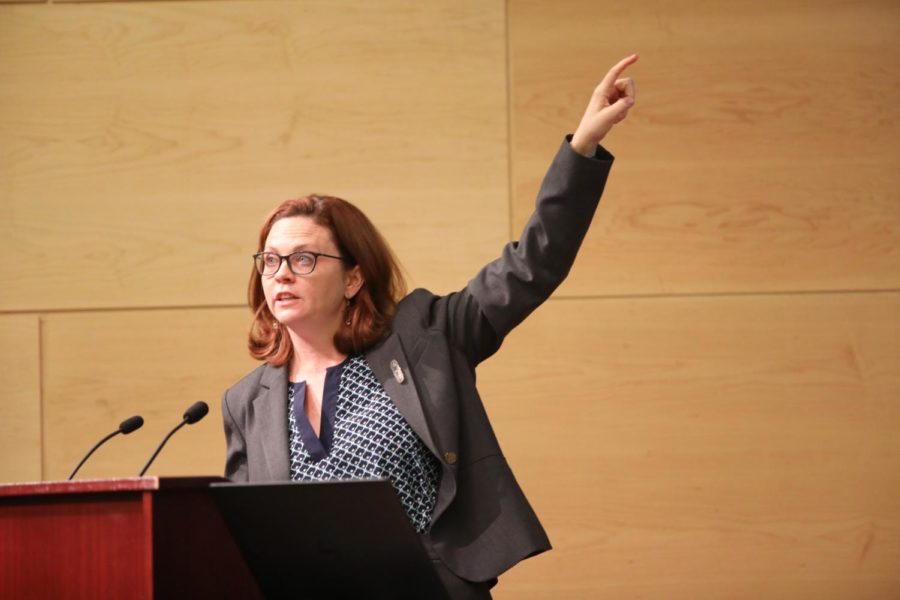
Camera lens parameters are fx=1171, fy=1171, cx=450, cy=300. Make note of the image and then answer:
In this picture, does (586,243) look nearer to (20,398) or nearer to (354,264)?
(354,264)

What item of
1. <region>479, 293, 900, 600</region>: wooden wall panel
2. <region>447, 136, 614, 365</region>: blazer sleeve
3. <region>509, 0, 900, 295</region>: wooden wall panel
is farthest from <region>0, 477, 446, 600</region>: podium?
<region>509, 0, 900, 295</region>: wooden wall panel

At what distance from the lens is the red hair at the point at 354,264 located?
2.38 meters

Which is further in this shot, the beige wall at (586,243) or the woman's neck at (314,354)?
the beige wall at (586,243)

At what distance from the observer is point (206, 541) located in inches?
76.5

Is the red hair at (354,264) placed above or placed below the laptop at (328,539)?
above

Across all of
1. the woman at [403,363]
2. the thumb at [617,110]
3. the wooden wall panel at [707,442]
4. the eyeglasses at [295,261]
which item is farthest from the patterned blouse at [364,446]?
the wooden wall panel at [707,442]

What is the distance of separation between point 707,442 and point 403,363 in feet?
5.63

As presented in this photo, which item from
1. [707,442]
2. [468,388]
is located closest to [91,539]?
[468,388]

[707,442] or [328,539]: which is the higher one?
[328,539]

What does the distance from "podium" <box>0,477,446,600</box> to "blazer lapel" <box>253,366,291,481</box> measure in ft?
0.74

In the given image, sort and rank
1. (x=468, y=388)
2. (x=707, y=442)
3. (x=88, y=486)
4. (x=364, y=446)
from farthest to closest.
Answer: (x=707, y=442), (x=468, y=388), (x=364, y=446), (x=88, y=486)

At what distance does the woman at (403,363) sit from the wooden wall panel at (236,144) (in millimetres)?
1304

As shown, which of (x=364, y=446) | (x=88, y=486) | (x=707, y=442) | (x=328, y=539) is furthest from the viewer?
(x=707, y=442)

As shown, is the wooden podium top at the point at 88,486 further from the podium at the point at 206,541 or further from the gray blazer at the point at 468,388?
the gray blazer at the point at 468,388
